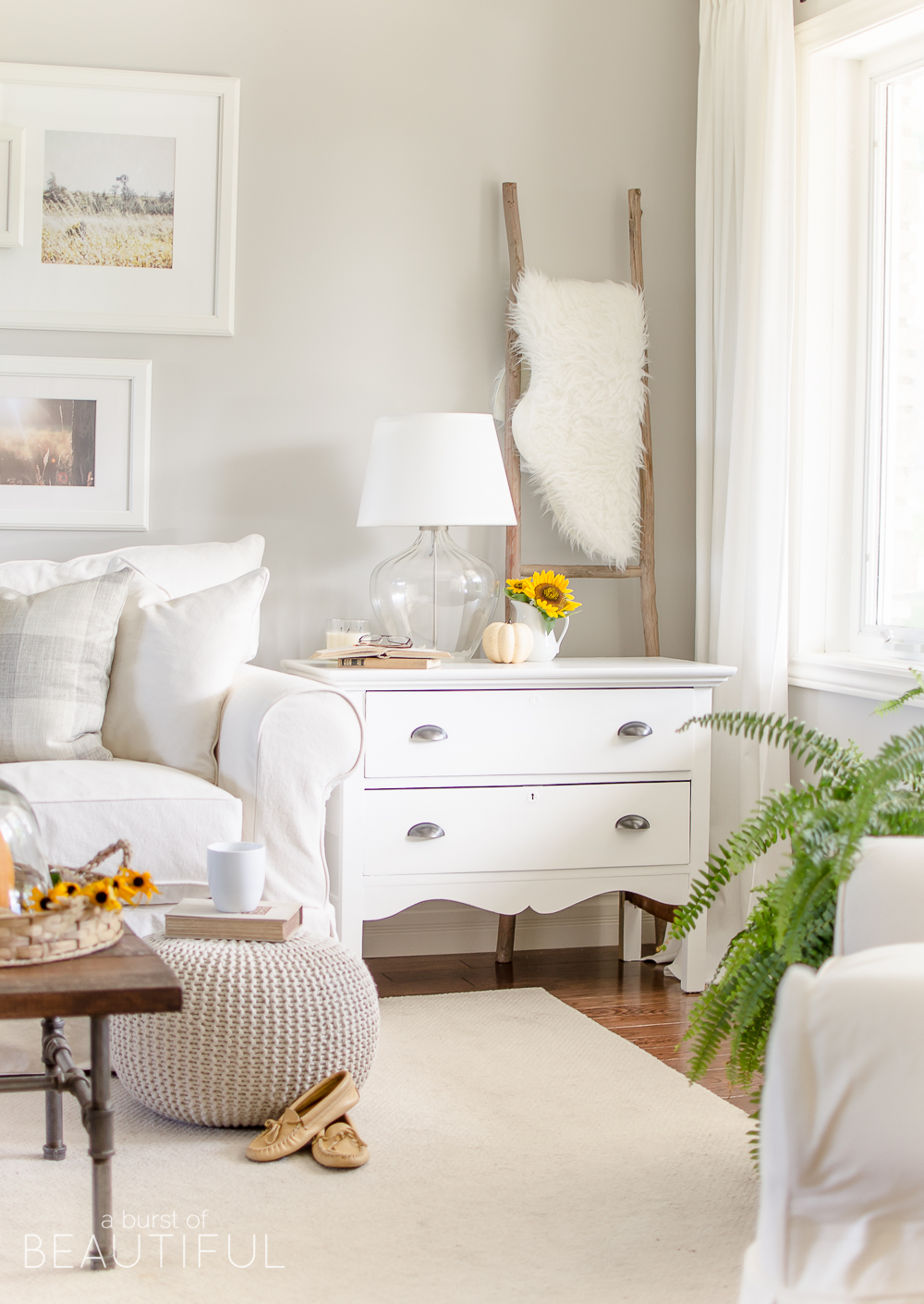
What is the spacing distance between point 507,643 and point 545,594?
0.16 metres

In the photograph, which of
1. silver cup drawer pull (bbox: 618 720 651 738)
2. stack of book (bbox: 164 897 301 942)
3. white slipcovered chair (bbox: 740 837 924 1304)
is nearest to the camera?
white slipcovered chair (bbox: 740 837 924 1304)

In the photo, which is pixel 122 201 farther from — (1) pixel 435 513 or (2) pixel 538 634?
(2) pixel 538 634

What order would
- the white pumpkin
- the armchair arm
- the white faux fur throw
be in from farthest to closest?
the white faux fur throw < the white pumpkin < the armchair arm

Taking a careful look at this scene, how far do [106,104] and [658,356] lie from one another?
1470 millimetres

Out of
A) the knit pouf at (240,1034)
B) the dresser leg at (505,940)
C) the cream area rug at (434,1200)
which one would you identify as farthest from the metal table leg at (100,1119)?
the dresser leg at (505,940)

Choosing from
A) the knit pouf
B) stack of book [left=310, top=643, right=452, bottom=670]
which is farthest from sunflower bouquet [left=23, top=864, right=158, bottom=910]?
stack of book [left=310, top=643, right=452, bottom=670]

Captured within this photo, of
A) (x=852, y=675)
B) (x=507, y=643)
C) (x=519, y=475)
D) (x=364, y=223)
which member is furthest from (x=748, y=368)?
(x=364, y=223)

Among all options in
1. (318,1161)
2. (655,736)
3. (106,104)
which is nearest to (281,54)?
(106,104)

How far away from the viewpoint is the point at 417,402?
316 centimetres

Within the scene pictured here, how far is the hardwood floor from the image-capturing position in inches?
99.9

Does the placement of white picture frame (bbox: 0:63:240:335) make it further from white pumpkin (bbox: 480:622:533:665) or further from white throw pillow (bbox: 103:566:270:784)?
white pumpkin (bbox: 480:622:533:665)

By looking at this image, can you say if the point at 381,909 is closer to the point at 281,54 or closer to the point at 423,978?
the point at 423,978

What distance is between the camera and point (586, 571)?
126 inches

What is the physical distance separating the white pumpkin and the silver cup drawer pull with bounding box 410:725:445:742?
30cm
